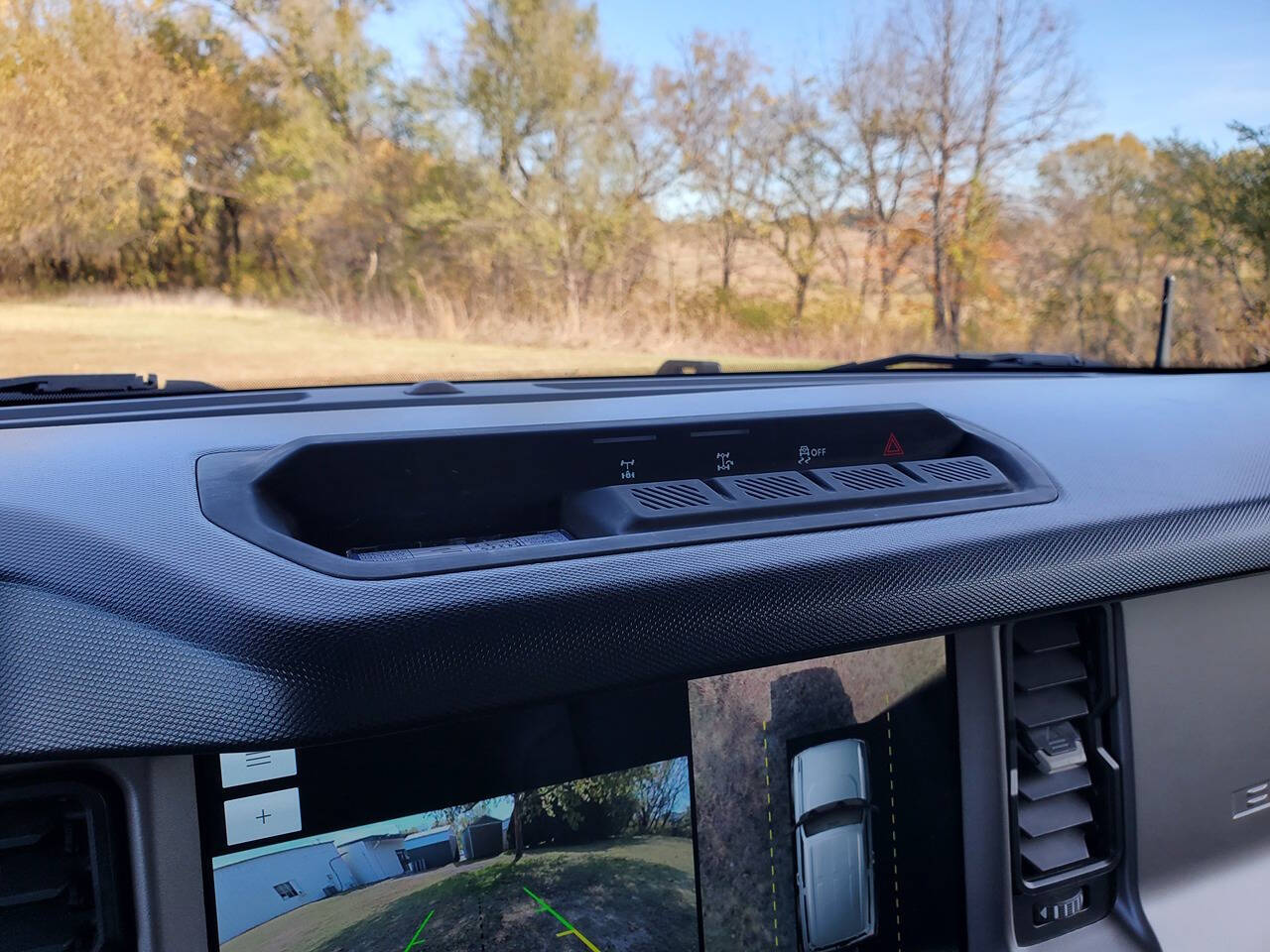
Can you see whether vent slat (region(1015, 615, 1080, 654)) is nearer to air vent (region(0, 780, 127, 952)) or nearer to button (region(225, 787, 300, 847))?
→ button (region(225, 787, 300, 847))

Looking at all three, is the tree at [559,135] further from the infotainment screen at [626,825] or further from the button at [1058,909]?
the button at [1058,909]

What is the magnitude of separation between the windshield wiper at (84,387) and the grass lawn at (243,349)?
2 cm

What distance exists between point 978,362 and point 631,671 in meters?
1.89

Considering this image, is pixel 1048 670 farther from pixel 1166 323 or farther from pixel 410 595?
pixel 1166 323

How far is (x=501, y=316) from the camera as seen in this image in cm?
256

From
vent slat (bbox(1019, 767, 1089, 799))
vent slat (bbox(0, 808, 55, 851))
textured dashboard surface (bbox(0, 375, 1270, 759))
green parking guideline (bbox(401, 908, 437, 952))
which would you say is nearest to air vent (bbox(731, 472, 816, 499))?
textured dashboard surface (bbox(0, 375, 1270, 759))

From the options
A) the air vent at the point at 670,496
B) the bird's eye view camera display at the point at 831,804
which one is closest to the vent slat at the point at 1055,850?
the bird's eye view camera display at the point at 831,804

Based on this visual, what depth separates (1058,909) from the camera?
1.97 m

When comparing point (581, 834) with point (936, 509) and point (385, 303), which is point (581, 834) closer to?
point (936, 509)

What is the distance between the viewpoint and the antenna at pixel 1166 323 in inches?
122

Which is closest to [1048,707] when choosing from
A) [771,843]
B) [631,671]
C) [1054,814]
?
[1054,814]

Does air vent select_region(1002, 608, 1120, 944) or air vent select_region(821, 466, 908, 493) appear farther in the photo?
air vent select_region(1002, 608, 1120, 944)

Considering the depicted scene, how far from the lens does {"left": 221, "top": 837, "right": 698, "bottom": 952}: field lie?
1450 millimetres

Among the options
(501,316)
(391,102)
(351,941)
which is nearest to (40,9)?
(391,102)
